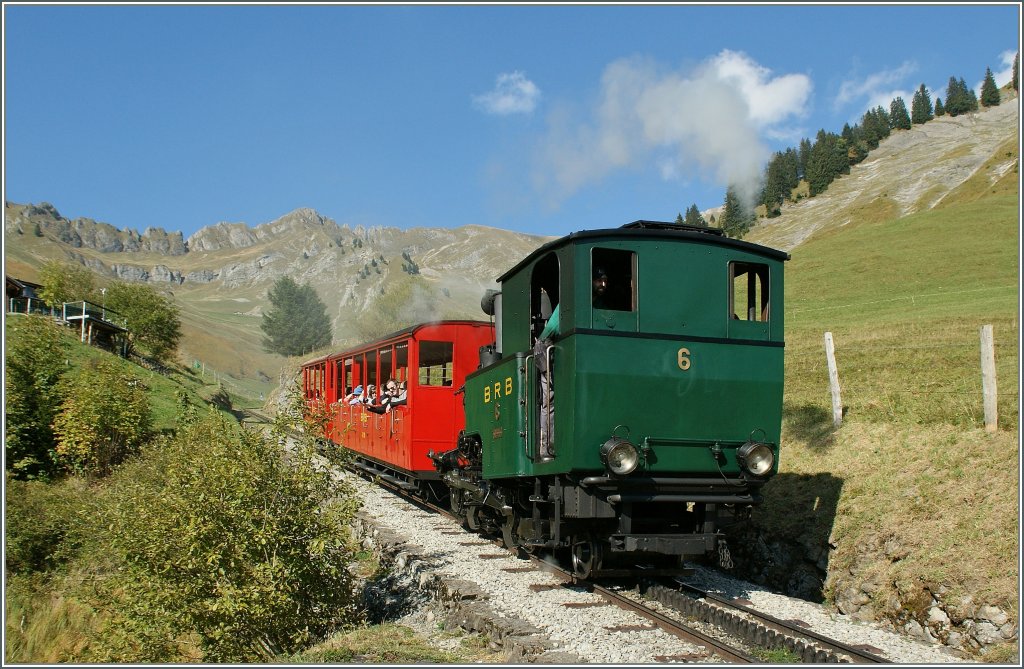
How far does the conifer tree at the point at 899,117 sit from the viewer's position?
15400 cm

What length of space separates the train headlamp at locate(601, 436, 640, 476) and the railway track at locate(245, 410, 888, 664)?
1.47 metres

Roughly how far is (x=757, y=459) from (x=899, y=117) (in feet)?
564

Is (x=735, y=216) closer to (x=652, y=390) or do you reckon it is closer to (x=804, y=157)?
(x=804, y=157)

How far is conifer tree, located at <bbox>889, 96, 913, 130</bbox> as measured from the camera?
505 ft

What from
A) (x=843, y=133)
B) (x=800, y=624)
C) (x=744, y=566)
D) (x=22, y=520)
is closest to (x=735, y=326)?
(x=800, y=624)

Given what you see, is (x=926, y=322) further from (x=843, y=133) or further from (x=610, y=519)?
(x=843, y=133)

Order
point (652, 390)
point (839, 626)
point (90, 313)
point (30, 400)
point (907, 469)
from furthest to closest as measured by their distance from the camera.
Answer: point (90, 313) → point (30, 400) → point (907, 469) → point (652, 390) → point (839, 626)

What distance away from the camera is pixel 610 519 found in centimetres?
842

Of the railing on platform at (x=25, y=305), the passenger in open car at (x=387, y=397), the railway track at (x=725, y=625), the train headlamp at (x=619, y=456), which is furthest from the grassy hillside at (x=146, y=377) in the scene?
the train headlamp at (x=619, y=456)

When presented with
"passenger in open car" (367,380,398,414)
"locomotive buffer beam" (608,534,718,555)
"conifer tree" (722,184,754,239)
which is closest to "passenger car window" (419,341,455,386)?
"passenger in open car" (367,380,398,414)

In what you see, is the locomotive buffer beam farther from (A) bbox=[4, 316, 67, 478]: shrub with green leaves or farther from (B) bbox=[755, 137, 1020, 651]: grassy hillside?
(A) bbox=[4, 316, 67, 478]: shrub with green leaves

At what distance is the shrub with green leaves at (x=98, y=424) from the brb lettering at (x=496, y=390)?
50.9 ft

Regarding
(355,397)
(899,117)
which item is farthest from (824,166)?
(355,397)

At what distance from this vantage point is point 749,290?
8.80 m
